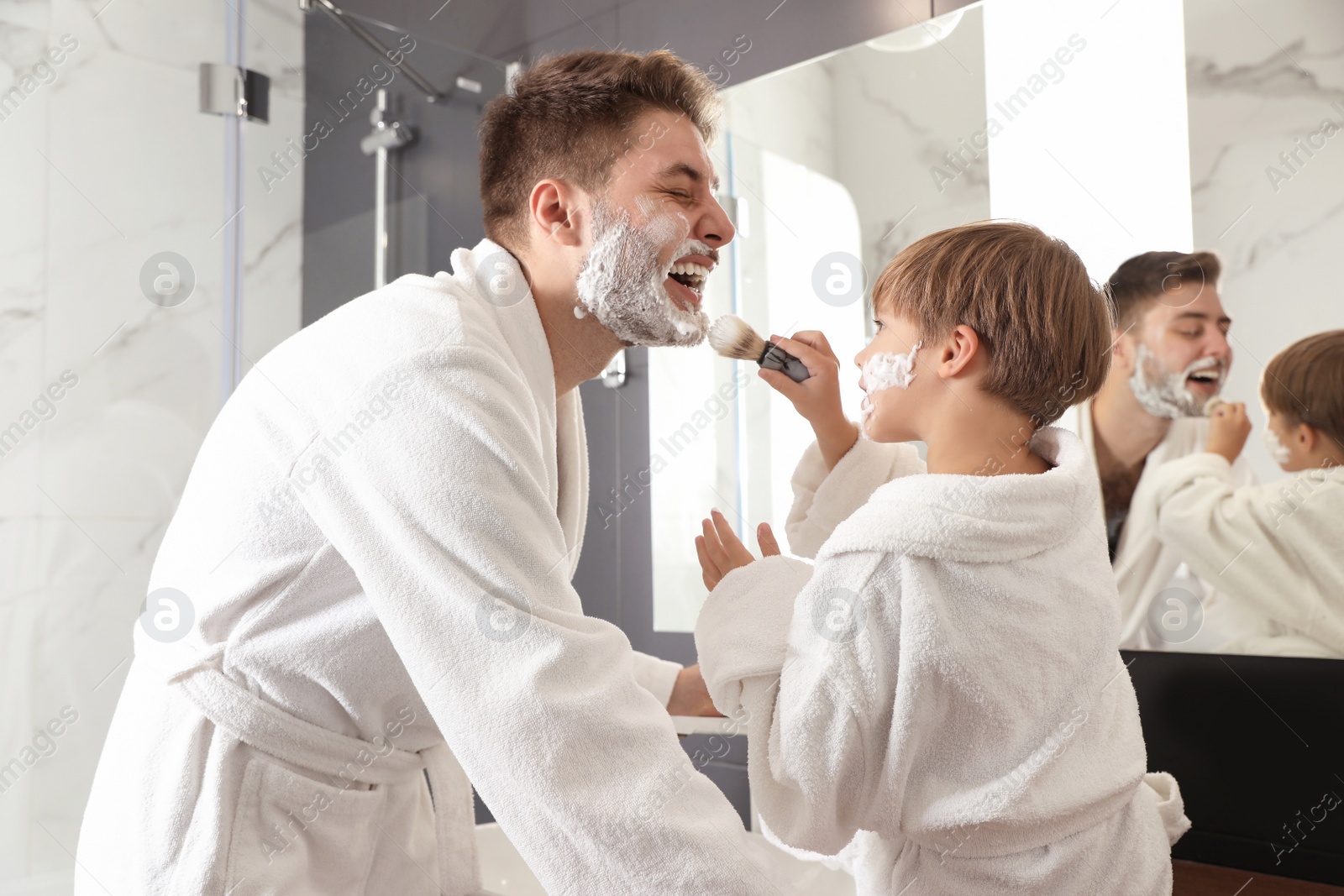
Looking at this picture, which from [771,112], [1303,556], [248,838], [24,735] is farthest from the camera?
[771,112]

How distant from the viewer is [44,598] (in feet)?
4.03

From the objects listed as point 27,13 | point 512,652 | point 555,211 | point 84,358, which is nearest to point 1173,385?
point 555,211

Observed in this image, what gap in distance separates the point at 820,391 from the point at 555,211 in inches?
13.7

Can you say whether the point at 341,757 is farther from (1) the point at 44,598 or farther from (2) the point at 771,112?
(2) the point at 771,112

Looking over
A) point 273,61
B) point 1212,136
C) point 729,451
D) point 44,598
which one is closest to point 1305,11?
point 1212,136

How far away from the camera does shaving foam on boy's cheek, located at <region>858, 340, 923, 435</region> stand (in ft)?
2.98

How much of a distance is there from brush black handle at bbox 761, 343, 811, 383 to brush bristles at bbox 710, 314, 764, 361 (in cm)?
1

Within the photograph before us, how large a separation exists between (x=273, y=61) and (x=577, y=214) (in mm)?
826

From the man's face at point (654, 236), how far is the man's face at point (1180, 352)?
1.61ft

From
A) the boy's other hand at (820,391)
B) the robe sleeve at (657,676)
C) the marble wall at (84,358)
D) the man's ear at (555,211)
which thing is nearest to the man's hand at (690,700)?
the robe sleeve at (657,676)

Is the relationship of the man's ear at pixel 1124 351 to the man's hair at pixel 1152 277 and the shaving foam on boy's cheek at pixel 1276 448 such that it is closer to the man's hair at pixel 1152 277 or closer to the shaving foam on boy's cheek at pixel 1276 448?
the man's hair at pixel 1152 277

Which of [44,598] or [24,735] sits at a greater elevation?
[44,598]

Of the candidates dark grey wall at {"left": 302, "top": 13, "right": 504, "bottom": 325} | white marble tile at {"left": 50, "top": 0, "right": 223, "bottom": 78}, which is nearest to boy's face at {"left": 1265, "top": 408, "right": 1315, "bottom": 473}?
dark grey wall at {"left": 302, "top": 13, "right": 504, "bottom": 325}

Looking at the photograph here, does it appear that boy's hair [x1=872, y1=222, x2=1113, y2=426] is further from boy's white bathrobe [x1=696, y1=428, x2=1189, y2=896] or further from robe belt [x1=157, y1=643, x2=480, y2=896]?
robe belt [x1=157, y1=643, x2=480, y2=896]
